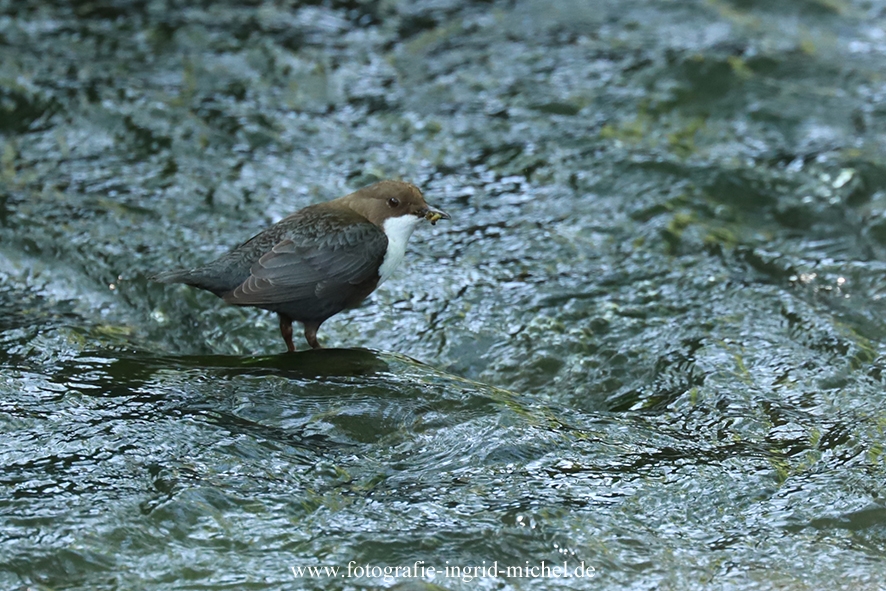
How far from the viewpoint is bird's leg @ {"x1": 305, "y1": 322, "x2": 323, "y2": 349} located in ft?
14.0

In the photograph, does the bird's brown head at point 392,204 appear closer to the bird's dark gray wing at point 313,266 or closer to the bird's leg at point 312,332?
the bird's dark gray wing at point 313,266

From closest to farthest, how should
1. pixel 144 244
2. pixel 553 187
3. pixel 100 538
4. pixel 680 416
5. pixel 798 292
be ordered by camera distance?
pixel 100 538 → pixel 680 416 → pixel 798 292 → pixel 144 244 → pixel 553 187

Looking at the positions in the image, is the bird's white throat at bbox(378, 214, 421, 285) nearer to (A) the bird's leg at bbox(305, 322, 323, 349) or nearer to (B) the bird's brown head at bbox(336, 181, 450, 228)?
(B) the bird's brown head at bbox(336, 181, 450, 228)

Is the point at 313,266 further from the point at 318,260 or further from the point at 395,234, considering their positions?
the point at 395,234

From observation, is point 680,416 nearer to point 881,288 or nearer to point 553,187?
point 881,288

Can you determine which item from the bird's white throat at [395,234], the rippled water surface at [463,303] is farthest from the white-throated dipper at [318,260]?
the rippled water surface at [463,303]

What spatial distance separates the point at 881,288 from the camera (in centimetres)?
488

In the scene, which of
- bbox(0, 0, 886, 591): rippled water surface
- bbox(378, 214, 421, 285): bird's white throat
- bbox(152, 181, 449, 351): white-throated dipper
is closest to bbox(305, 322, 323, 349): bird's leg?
bbox(152, 181, 449, 351): white-throated dipper

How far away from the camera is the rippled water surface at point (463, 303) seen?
304 cm

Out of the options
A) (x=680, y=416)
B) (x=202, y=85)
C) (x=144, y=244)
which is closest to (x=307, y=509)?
(x=680, y=416)

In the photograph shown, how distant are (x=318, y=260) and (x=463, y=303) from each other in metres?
0.95

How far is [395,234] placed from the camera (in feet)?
14.6

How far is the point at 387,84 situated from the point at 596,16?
1.89 meters

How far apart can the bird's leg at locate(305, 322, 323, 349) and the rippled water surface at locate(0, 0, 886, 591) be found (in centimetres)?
14
